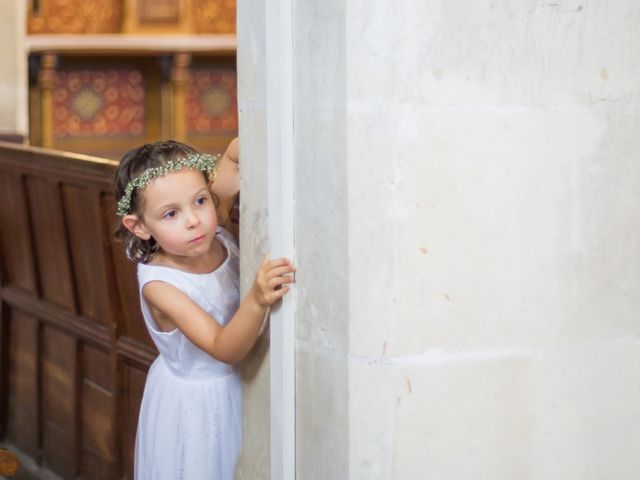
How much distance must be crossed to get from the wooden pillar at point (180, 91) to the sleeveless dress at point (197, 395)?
19.9ft

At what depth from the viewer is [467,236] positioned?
2.20m

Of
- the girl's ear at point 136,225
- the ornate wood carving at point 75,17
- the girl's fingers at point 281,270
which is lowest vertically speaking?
the girl's fingers at point 281,270

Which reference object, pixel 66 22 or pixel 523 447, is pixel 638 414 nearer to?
pixel 523 447

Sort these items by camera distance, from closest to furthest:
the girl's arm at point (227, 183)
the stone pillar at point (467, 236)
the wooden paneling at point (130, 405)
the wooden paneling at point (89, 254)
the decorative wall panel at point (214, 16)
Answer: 1. the stone pillar at point (467, 236)
2. the girl's arm at point (227, 183)
3. the wooden paneling at point (130, 405)
4. the wooden paneling at point (89, 254)
5. the decorative wall panel at point (214, 16)

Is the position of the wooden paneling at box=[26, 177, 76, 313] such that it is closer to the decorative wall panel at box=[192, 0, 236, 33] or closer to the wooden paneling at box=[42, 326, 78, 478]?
the wooden paneling at box=[42, 326, 78, 478]

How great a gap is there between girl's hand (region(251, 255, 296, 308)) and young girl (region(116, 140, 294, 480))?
0.26 metres

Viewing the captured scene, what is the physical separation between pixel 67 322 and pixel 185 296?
2249 millimetres

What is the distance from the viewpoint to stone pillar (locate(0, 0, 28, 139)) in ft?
27.9

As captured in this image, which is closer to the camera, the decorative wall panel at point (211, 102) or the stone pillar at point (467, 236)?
the stone pillar at point (467, 236)

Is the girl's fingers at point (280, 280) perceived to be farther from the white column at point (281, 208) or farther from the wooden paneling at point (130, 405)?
the wooden paneling at point (130, 405)

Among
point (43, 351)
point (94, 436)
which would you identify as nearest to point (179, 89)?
point (43, 351)

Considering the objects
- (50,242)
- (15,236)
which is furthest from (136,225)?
(15,236)

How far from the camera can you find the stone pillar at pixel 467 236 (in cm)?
215

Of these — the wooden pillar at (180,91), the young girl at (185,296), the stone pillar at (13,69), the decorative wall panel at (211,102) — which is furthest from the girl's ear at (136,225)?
the decorative wall panel at (211,102)
